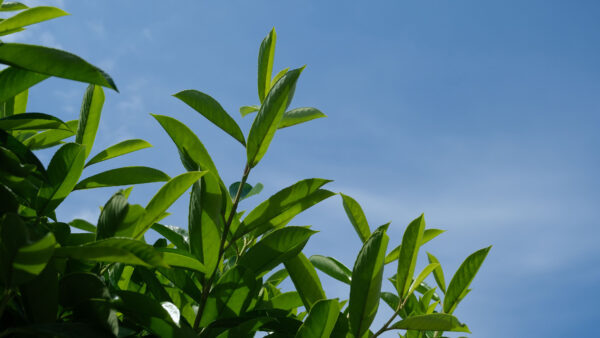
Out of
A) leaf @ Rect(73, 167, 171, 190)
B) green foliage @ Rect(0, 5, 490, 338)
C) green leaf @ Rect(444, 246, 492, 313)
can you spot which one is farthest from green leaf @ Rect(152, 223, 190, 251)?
green leaf @ Rect(444, 246, 492, 313)

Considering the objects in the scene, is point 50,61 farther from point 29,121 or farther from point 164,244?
point 164,244

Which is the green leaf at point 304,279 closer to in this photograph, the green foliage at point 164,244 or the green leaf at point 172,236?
the green foliage at point 164,244

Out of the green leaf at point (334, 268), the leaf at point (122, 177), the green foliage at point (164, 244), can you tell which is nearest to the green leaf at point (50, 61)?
the green foliage at point (164, 244)

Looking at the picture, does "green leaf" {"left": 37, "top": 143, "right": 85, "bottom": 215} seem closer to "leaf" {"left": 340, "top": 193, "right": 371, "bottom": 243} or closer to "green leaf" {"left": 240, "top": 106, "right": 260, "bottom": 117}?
"green leaf" {"left": 240, "top": 106, "right": 260, "bottom": 117}

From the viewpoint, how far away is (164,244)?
1.62 meters

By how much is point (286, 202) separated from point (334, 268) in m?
0.53

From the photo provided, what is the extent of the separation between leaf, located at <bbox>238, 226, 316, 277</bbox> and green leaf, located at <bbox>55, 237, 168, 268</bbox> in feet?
1.42

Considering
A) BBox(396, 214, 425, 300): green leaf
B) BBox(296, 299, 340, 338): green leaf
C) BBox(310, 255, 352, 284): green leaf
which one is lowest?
BBox(296, 299, 340, 338): green leaf

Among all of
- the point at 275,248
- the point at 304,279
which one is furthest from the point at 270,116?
the point at 304,279

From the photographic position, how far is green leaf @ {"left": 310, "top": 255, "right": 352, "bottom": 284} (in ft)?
5.99

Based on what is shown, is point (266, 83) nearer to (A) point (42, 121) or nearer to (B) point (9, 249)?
(A) point (42, 121)

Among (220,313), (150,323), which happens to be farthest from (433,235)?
(150,323)

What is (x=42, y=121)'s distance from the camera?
1.34 m

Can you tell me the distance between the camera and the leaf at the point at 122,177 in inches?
60.2
